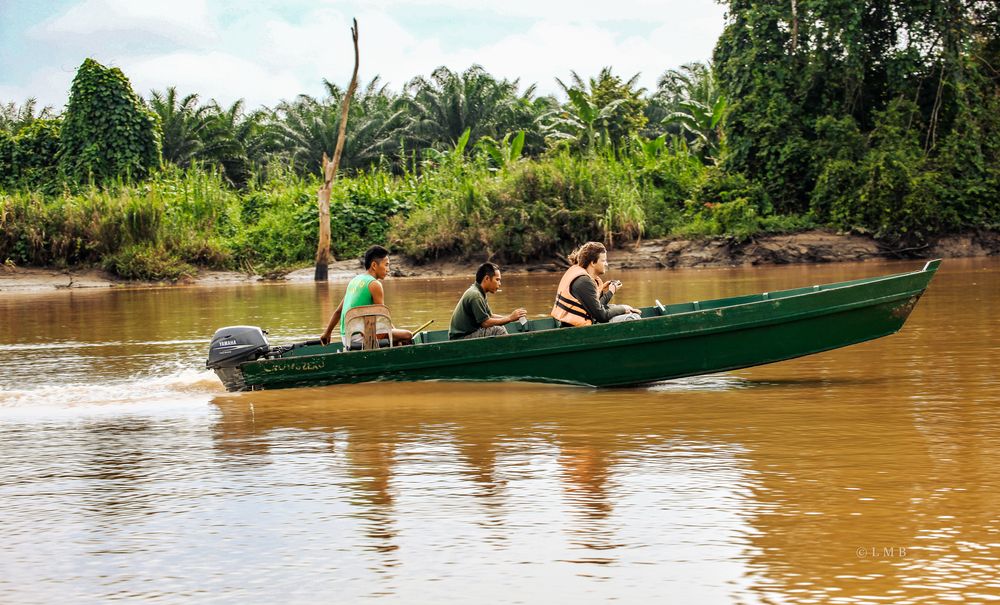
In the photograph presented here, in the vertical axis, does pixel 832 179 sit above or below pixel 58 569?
above

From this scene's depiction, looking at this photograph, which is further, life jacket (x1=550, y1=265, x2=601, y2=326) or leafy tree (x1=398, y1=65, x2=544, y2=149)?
leafy tree (x1=398, y1=65, x2=544, y2=149)

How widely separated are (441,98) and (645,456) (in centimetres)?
4095

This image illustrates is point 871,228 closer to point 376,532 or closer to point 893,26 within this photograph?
point 893,26

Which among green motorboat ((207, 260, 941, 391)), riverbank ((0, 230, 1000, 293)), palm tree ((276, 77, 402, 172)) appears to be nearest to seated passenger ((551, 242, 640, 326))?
green motorboat ((207, 260, 941, 391))

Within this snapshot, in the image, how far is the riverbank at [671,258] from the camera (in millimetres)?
28391

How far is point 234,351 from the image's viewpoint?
955cm

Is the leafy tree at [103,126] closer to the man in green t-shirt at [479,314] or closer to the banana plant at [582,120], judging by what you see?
the banana plant at [582,120]

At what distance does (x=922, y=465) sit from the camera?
5832mm

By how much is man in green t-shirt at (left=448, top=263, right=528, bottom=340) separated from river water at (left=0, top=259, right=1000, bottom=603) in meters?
0.54

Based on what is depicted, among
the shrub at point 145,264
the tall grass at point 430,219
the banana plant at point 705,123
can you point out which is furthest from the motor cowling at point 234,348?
the banana plant at point 705,123

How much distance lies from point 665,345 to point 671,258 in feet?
68.9

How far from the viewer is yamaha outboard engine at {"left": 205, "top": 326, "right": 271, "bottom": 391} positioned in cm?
953

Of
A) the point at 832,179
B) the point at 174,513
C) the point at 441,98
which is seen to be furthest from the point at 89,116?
the point at 174,513

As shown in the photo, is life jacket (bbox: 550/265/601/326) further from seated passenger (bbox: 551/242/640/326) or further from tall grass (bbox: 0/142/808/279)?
tall grass (bbox: 0/142/808/279)
